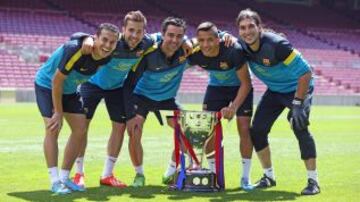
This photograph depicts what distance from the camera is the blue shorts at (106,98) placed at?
778 cm

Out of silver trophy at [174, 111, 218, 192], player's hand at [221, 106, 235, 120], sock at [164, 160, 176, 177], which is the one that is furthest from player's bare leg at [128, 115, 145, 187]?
player's hand at [221, 106, 235, 120]

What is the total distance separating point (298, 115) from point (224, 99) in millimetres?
1106

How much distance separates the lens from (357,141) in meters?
14.3

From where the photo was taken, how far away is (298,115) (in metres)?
7.09

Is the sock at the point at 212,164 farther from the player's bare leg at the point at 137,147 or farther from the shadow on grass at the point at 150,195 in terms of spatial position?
the player's bare leg at the point at 137,147

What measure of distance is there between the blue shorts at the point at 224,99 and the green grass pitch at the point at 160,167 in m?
0.56

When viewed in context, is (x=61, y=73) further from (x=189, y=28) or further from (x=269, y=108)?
(x=189, y=28)

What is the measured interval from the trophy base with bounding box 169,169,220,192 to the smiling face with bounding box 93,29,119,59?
1733 mm

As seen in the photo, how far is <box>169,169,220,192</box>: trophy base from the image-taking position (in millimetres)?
7348

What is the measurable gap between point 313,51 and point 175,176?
34.6 m

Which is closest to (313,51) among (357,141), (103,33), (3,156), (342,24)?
(342,24)

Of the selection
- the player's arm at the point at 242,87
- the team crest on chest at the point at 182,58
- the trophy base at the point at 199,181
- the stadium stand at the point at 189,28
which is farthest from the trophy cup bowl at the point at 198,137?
the stadium stand at the point at 189,28

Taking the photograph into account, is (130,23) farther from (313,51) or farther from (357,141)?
(313,51)

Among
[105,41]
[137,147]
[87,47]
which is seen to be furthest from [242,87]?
[87,47]
